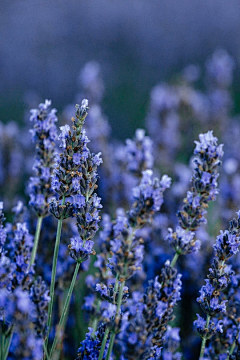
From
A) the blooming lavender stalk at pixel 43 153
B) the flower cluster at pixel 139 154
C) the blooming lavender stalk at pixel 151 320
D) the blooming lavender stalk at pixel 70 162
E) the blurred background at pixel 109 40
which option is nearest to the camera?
the blooming lavender stalk at pixel 151 320

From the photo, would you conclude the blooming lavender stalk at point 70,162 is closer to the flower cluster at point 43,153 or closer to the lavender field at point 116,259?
the lavender field at point 116,259

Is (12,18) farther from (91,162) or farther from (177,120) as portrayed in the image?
(91,162)

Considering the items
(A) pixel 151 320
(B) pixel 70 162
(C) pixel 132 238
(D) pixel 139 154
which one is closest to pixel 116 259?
(C) pixel 132 238

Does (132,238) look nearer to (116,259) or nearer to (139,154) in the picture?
(116,259)

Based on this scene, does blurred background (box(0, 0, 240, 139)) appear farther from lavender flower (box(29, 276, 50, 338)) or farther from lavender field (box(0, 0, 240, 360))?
lavender flower (box(29, 276, 50, 338))

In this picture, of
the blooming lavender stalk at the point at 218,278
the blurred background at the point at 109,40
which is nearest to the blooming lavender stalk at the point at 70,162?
the blooming lavender stalk at the point at 218,278
